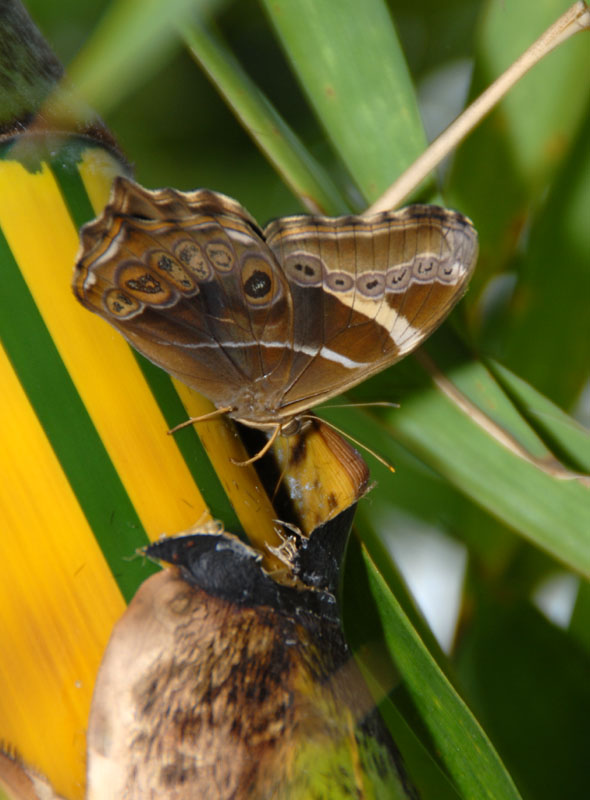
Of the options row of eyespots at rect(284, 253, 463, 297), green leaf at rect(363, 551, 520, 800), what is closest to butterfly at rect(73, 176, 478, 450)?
row of eyespots at rect(284, 253, 463, 297)

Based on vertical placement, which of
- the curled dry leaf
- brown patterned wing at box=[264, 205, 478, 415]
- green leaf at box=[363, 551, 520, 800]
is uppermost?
brown patterned wing at box=[264, 205, 478, 415]

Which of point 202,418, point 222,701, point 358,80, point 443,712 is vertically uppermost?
point 358,80

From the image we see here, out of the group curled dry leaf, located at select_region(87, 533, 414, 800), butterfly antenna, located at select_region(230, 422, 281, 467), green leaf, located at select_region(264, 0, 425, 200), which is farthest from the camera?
green leaf, located at select_region(264, 0, 425, 200)

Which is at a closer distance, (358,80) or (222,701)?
(222,701)

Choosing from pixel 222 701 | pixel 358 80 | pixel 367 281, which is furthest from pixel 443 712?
pixel 358 80

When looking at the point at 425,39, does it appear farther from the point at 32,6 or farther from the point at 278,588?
the point at 278,588

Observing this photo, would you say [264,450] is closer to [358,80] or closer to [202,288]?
[202,288]

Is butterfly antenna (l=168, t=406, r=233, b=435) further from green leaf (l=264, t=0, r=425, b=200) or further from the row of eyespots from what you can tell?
green leaf (l=264, t=0, r=425, b=200)

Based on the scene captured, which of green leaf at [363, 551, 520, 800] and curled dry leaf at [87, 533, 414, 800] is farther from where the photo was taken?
green leaf at [363, 551, 520, 800]

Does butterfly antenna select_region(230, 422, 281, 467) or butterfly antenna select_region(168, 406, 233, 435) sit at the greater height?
butterfly antenna select_region(168, 406, 233, 435)
